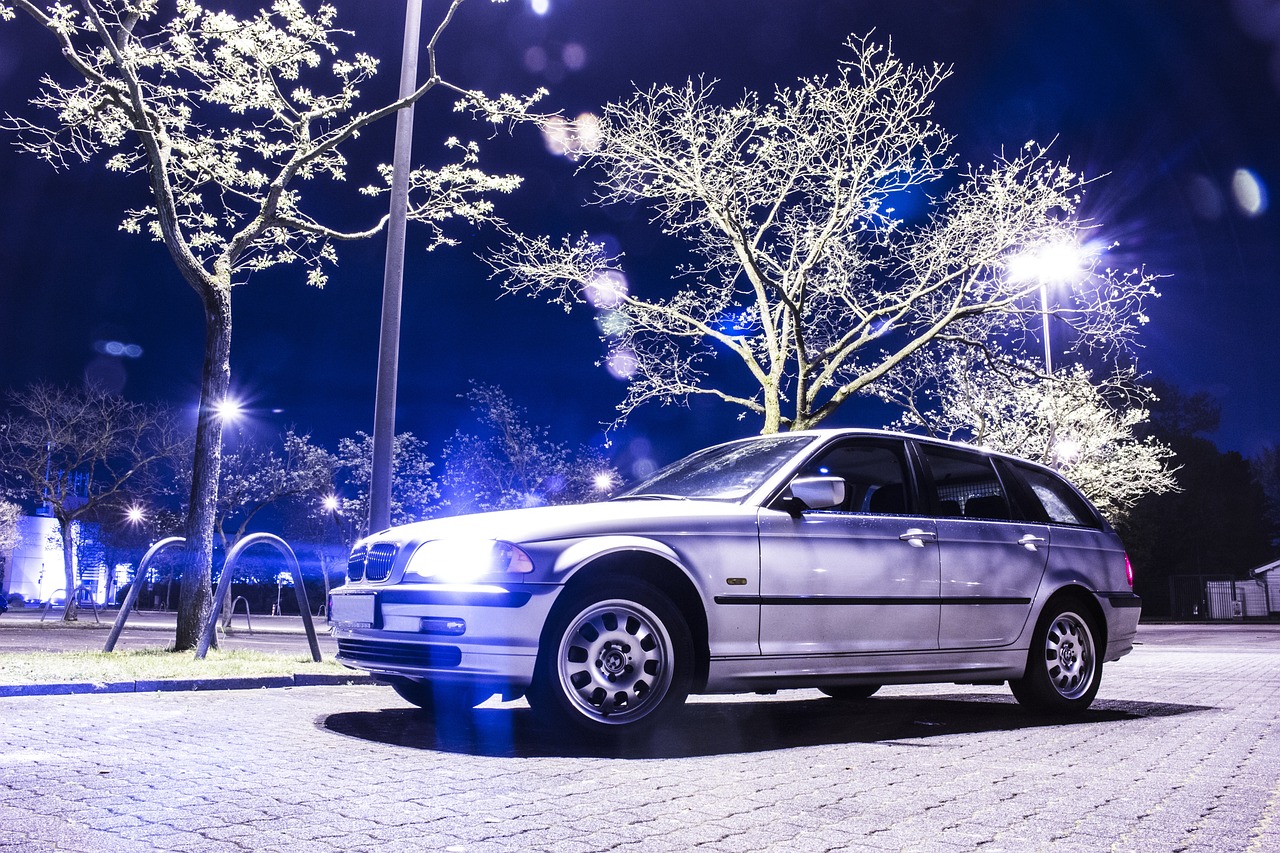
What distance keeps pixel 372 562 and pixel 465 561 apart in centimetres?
91

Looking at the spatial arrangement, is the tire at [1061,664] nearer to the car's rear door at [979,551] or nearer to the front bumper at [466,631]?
the car's rear door at [979,551]

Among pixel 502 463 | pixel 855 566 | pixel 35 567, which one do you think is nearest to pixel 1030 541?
pixel 855 566

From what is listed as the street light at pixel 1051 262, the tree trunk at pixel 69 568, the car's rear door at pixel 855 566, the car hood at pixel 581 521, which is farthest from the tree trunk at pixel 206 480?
the tree trunk at pixel 69 568

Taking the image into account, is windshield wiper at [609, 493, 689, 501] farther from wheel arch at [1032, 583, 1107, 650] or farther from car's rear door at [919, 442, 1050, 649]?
wheel arch at [1032, 583, 1107, 650]

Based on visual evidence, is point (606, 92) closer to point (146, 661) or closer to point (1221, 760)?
point (146, 661)

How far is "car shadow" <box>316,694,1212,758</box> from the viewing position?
17.7 feet

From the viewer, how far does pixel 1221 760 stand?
5355mm

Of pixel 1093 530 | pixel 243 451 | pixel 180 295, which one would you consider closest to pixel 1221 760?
pixel 1093 530

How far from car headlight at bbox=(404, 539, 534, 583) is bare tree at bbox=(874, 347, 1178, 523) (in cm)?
1924

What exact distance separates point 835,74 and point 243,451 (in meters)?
37.9

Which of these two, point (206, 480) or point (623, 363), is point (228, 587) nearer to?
point (206, 480)

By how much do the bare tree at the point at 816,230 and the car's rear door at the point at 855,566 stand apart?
9.14 metres

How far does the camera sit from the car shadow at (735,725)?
17.7 ft

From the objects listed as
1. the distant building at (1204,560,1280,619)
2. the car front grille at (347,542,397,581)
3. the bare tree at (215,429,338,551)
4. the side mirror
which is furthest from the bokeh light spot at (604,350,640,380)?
the distant building at (1204,560,1280,619)
